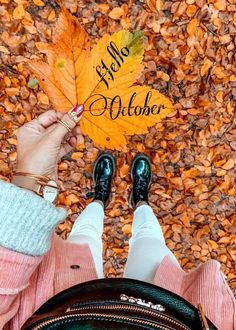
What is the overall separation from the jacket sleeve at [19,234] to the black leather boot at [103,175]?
825 millimetres

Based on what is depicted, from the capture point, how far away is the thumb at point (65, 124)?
1035 millimetres

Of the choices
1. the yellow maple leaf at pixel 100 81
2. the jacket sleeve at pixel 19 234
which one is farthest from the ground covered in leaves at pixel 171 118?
the jacket sleeve at pixel 19 234

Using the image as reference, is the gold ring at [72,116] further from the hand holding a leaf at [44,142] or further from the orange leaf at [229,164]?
the orange leaf at [229,164]

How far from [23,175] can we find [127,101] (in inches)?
19.9

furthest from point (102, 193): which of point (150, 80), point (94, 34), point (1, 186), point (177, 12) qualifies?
point (1, 186)

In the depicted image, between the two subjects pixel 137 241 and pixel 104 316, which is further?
pixel 137 241

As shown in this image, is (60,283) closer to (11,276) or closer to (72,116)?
(11,276)

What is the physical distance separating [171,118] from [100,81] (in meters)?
0.43

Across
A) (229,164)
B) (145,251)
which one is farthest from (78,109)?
(229,164)

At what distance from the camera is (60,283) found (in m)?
0.93

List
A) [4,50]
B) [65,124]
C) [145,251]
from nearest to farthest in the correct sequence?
[65,124] → [145,251] → [4,50]

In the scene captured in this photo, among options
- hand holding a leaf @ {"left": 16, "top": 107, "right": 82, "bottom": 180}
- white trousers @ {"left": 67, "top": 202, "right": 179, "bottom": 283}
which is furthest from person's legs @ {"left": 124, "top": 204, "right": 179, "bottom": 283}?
hand holding a leaf @ {"left": 16, "top": 107, "right": 82, "bottom": 180}

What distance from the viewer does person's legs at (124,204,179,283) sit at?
108 centimetres

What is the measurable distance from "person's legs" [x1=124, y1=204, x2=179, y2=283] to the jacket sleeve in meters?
0.32
